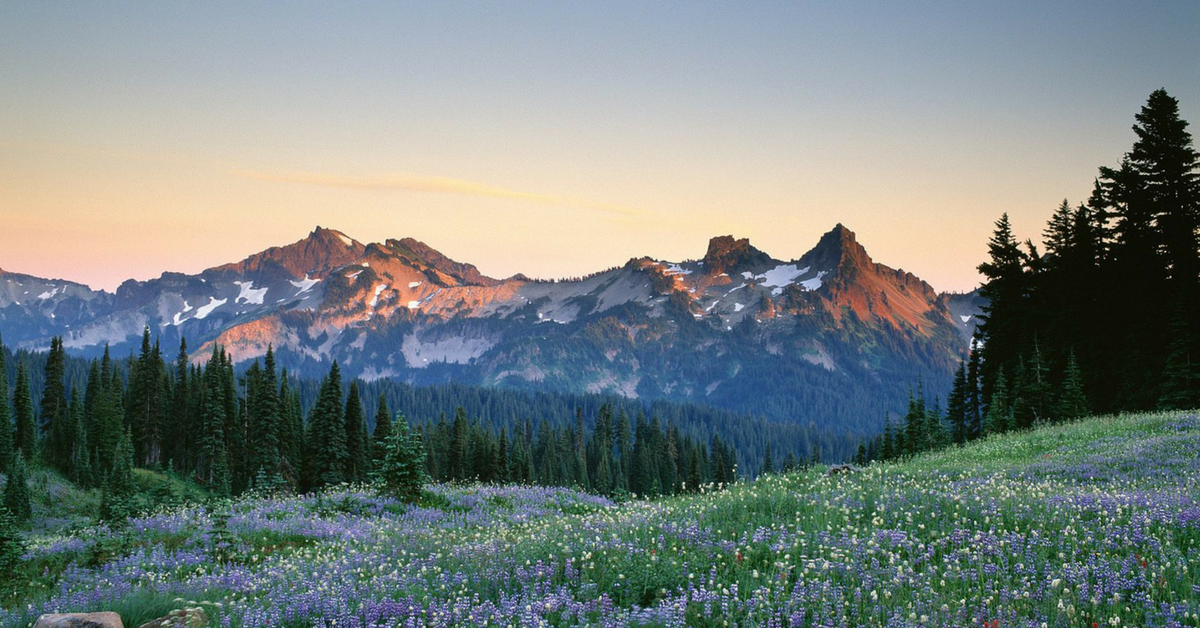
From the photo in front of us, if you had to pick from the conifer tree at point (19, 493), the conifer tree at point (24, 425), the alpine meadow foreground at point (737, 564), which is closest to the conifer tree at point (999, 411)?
the alpine meadow foreground at point (737, 564)

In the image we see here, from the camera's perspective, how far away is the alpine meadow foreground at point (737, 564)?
27.3 feet

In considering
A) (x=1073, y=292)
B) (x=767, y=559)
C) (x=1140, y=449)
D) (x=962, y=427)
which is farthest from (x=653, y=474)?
(x=767, y=559)

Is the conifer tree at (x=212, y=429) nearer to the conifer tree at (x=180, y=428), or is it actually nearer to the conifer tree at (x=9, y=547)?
the conifer tree at (x=180, y=428)

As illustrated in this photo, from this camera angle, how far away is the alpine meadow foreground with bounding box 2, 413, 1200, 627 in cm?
834

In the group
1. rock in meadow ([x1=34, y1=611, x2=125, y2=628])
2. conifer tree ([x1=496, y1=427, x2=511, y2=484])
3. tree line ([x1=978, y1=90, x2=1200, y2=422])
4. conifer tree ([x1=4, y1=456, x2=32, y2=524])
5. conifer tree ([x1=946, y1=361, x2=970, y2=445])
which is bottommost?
conifer tree ([x1=496, y1=427, x2=511, y2=484])

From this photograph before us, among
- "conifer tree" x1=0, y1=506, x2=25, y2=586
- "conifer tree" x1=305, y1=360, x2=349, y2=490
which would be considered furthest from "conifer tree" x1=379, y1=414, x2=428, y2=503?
"conifer tree" x1=305, y1=360, x2=349, y2=490

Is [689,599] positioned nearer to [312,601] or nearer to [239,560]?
[312,601]

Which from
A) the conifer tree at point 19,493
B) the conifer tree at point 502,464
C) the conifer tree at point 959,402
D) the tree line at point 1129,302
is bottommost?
the conifer tree at point 502,464

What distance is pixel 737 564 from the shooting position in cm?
998

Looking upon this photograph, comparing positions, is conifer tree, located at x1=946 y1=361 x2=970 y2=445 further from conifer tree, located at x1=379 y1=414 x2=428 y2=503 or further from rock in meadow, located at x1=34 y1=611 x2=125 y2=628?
rock in meadow, located at x1=34 y1=611 x2=125 y2=628

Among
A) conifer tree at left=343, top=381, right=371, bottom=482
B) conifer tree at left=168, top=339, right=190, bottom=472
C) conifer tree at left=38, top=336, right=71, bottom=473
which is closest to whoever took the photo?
conifer tree at left=343, top=381, right=371, bottom=482

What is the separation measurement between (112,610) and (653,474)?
447 feet

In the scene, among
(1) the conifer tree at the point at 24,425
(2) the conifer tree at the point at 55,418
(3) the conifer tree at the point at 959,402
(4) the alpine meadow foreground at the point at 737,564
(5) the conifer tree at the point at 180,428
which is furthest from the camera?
(5) the conifer tree at the point at 180,428

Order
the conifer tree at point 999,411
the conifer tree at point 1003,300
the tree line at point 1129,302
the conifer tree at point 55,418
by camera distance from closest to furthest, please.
A: the tree line at point 1129,302
the conifer tree at point 999,411
the conifer tree at point 1003,300
the conifer tree at point 55,418
